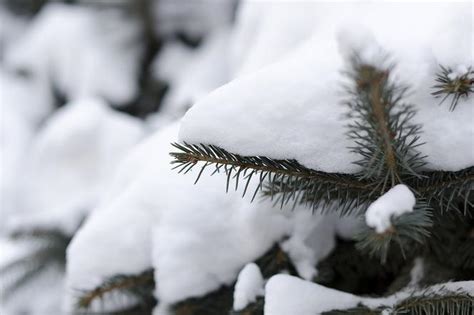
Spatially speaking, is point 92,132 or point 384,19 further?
point 92,132

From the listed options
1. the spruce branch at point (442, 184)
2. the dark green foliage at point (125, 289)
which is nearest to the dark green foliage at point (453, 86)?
the spruce branch at point (442, 184)

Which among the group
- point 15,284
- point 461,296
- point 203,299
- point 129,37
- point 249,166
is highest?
point 129,37

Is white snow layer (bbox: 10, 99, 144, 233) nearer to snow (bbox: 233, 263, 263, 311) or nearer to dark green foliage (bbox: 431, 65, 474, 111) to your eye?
snow (bbox: 233, 263, 263, 311)

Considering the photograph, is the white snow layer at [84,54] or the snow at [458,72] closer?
the snow at [458,72]

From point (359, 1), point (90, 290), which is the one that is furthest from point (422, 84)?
point (90, 290)

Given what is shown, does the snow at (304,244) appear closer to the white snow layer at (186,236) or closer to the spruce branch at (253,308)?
the white snow layer at (186,236)

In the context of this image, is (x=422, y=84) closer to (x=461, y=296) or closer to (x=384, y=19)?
(x=384, y=19)
